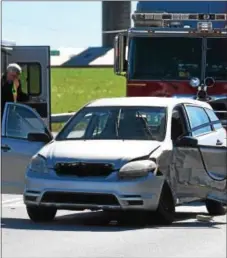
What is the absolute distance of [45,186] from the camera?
34.7ft

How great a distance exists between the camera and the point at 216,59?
16.0 meters

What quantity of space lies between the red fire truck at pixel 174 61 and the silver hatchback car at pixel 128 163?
393cm

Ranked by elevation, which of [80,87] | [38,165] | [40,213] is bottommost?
[80,87]

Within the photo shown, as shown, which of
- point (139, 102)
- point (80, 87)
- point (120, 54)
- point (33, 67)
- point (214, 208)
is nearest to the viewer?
point (139, 102)

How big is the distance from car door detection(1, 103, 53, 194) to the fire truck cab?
4.71 metres

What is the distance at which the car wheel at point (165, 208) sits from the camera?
10602 millimetres

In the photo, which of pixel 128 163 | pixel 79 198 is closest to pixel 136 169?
pixel 128 163

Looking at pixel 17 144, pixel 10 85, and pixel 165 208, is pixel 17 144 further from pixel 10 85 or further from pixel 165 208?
pixel 10 85

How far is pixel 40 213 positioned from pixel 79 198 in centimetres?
73

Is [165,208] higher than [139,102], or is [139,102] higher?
[139,102]

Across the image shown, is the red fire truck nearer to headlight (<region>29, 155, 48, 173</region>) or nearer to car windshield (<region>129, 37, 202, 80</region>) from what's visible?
car windshield (<region>129, 37, 202, 80</region>)

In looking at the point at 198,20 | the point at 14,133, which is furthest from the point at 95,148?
the point at 198,20

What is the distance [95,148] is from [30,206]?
1.16 metres

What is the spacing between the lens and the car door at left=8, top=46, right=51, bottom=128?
17266mm
